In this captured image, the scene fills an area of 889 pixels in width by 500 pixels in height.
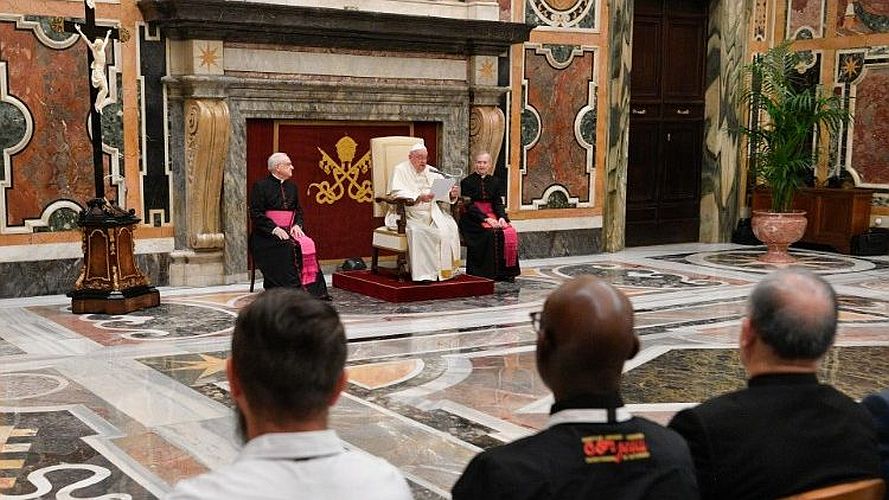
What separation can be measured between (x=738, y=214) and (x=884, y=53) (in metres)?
2.41

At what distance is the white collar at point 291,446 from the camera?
1501 millimetres

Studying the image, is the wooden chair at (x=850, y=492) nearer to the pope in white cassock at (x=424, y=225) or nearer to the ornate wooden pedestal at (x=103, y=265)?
the ornate wooden pedestal at (x=103, y=265)

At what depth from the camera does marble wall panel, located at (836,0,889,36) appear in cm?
1129

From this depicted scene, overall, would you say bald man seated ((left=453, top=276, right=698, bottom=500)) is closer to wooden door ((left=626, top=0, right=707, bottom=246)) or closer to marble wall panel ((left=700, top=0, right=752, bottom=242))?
wooden door ((left=626, top=0, right=707, bottom=246))

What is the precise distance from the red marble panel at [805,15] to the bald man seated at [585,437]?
447 inches

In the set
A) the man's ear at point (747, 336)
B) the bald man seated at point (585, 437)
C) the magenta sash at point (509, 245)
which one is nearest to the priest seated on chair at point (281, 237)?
the magenta sash at point (509, 245)

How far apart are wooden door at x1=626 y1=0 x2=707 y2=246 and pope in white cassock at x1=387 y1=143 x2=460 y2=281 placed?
12.4ft

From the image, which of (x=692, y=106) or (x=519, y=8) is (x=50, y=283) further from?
(x=692, y=106)

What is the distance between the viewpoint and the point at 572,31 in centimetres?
1062

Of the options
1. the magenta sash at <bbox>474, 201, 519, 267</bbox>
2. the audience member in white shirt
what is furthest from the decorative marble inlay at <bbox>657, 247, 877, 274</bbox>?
the audience member in white shirt

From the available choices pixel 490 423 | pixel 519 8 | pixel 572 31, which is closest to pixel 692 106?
pixel 572 31

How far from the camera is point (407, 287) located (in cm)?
783

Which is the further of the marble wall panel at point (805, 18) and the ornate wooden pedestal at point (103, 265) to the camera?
the marble wall panel at point (805, 18)

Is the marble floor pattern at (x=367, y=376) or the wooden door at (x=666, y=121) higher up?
the wooden door at (x=666, y=121)
